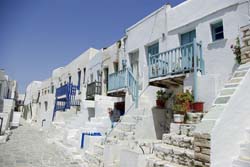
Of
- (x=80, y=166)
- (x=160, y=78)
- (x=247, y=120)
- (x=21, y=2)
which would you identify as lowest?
(x=80, y=166)

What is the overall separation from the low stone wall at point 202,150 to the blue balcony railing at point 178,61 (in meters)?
3.64

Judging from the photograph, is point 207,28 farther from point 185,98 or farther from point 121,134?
point 121,134

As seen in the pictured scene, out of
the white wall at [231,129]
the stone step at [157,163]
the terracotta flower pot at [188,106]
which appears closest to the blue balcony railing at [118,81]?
the terracotta flower pot at [188,106]

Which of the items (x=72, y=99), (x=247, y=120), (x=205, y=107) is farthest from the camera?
(x=72, y=99)

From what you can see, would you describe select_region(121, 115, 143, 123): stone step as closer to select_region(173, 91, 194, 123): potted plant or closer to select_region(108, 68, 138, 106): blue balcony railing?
select_region(108, 68, 138, 106): blue balcony railing

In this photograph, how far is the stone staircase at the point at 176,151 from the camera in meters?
4.36

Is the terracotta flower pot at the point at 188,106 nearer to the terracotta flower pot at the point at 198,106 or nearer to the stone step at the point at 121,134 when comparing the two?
the terracotta flower pot at the point at 198,106

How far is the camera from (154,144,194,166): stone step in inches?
167

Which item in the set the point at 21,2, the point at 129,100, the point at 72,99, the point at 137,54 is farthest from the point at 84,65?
the point at 21,2

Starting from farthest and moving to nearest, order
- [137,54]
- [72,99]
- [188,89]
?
1. [72,99]
2. [137,54]
3. [188,89]

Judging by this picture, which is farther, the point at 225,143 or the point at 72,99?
the point at 72,99

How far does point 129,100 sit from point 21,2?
19.5 feet

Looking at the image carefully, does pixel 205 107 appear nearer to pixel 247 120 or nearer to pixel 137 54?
pixel 247 120

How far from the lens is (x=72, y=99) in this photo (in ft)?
58.5
